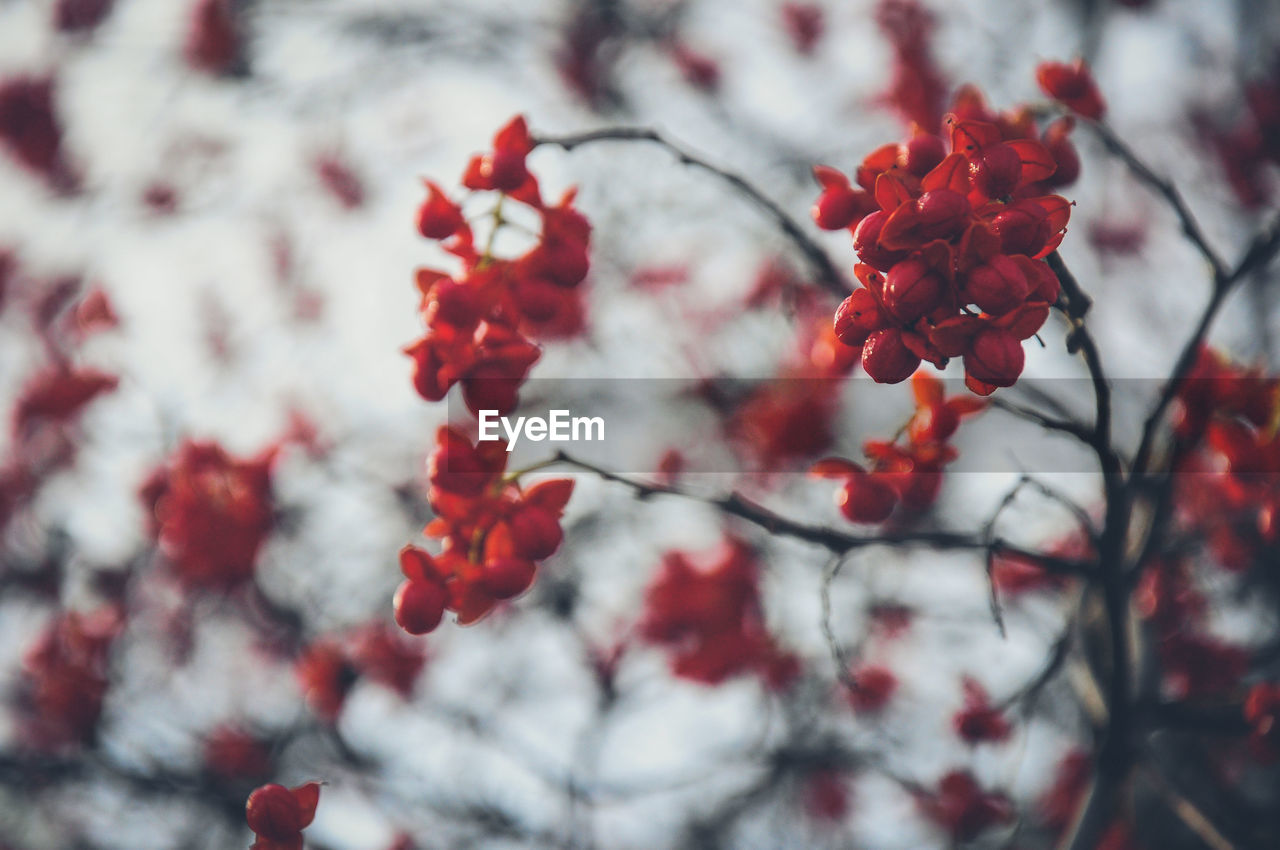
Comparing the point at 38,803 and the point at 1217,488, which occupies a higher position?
the point at 1217,488

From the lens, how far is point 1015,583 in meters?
3.64

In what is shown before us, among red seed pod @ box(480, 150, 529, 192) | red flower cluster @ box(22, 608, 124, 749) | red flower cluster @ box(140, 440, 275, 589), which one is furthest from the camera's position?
red flower cluster @ box(140, 440, 275, 589)

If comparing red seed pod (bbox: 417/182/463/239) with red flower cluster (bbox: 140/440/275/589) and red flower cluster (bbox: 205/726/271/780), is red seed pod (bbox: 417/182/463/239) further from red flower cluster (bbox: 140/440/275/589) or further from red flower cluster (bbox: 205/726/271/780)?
red flower cluster (bbox: 205/726/271/780)

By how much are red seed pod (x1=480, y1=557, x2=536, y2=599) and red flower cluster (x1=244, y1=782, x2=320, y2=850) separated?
1.68ft

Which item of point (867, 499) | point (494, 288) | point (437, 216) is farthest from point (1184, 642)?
point (437, 216)

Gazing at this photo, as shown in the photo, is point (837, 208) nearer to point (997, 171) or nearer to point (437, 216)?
point (997, 171)

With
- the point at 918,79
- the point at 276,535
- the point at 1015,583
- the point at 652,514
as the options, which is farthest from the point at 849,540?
the point at 918,79

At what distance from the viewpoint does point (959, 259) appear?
1082mm

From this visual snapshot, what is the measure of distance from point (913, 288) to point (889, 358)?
0.11 metres

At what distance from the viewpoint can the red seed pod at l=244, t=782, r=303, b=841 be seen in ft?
4.78

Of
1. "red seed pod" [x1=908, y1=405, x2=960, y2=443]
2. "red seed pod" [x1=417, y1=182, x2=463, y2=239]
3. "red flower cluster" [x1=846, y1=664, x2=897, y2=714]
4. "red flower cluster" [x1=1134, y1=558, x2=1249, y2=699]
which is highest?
"red seed pod" [x1=417, y1=182, x2=463, y2=239]

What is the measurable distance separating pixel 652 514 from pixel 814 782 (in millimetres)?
1613

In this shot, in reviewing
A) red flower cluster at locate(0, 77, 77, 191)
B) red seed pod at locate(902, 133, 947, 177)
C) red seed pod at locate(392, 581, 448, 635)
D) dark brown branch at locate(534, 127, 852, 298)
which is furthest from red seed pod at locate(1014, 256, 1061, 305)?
red flower cluster at locate(0, 77, 77, 191)

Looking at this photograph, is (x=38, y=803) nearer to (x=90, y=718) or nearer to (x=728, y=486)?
(x=90, y=718)
